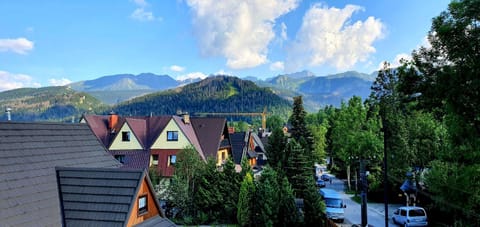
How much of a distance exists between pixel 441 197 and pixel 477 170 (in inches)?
275

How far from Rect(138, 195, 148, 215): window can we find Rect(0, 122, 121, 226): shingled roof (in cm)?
268

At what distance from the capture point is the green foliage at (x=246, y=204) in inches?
834

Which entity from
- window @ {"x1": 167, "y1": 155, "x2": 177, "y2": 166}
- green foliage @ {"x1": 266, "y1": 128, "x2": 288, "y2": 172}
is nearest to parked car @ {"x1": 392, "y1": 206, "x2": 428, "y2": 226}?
green foliage @ {"x1": 266, "y1": 128, "x2": 288, "y2": 172}

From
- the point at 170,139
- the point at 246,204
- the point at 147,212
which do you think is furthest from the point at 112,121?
the point at 147,212

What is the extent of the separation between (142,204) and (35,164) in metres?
4.24

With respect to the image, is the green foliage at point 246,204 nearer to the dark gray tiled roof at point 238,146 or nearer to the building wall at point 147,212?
A: the building wall at point 147,212

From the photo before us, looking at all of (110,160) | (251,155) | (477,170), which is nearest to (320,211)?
(477,170)

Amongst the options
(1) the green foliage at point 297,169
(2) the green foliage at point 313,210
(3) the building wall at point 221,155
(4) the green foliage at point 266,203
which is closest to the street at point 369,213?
(2) the green foliage at point 313,210

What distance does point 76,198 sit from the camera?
12.4 meters

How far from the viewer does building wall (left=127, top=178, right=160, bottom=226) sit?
39.8ft

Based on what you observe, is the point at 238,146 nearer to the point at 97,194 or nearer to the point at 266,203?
the point at 266,203

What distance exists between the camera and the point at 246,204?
21.3 meters

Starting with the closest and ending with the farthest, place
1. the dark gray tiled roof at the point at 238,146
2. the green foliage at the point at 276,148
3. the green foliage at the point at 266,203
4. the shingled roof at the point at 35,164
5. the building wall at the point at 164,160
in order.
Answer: the shingled roof at the point at 35,164
the green foliage at the point at 266,203
the building wall at the point at 164,160
the green foliage at the point at 276,148
the dark gray tiled roof at the point at 238,146

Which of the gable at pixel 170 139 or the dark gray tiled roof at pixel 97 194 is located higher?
the gable at pixel 170 139
